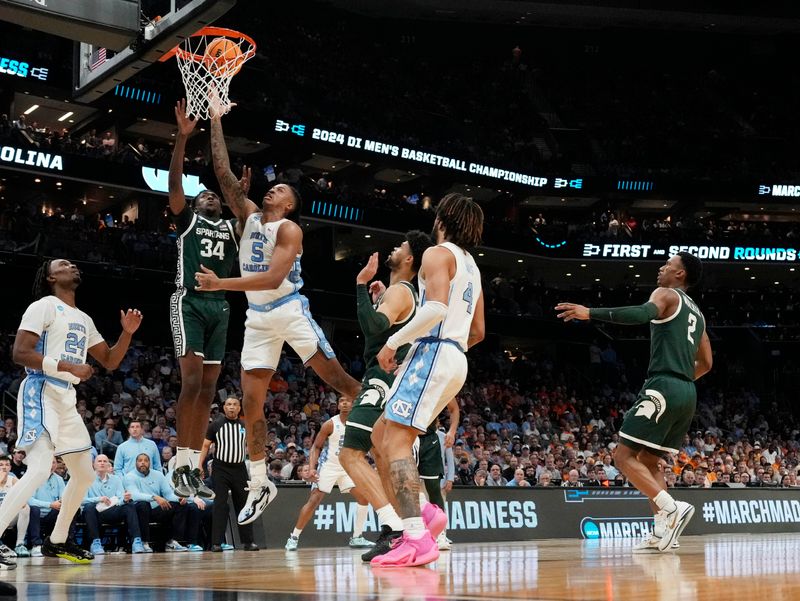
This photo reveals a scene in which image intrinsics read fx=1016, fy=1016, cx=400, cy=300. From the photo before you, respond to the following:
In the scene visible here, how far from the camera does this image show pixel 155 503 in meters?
13.3

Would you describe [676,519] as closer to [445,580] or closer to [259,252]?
[445,580]

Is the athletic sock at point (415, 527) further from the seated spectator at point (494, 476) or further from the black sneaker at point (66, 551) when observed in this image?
the seated spectator at point (494, 476)

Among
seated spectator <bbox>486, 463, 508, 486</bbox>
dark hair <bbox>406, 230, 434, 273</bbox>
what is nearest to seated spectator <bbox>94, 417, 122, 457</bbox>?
seated spectator <bbox>486, 463, 508, 486</bbox>

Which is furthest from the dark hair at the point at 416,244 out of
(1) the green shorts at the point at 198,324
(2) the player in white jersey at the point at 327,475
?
(2) the player in white jersey at the point at 327,475

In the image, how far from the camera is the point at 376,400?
319 inches

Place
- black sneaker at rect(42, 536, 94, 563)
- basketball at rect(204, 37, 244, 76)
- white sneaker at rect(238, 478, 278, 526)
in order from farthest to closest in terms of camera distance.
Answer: basketball at rect(204, 37, 244, 76) → black sneaker at rect(42, 536, 94, 563) → white sneaker at rect(238, 478, 278, 526)

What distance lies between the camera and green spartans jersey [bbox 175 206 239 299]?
839 cm

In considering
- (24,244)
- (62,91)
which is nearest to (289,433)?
(24,244)

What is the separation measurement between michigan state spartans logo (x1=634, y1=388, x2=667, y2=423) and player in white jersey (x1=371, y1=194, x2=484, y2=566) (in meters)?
2.60

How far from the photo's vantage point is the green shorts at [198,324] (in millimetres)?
8289

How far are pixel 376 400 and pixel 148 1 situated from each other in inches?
155

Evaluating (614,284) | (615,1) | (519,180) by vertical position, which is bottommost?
(614,284)

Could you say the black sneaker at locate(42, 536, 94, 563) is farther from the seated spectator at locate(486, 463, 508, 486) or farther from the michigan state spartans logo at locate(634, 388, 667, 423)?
the seated spectator at locate(486, 463, 508, 486)

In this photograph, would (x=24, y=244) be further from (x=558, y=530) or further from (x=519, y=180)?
(x=519, y=180)
